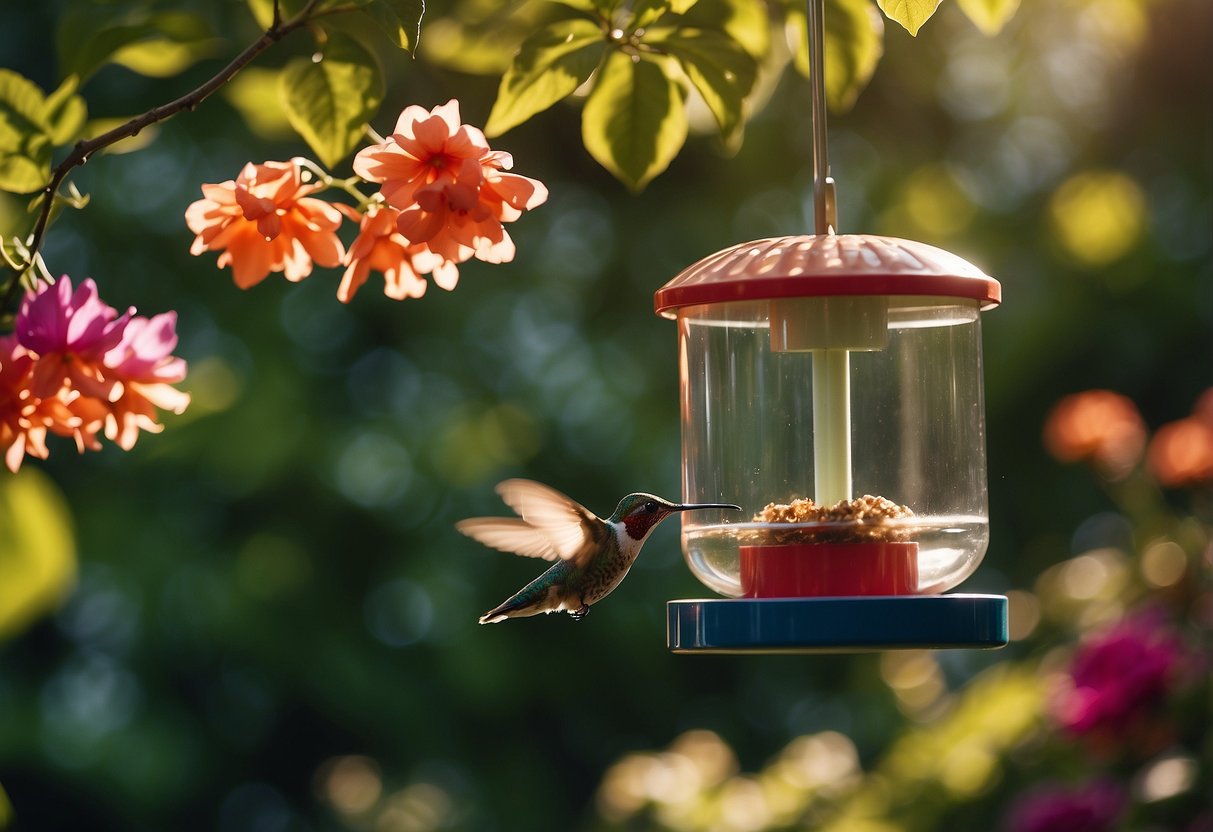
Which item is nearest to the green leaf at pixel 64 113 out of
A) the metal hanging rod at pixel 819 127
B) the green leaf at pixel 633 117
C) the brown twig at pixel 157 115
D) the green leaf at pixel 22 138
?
the green leaf at pixel 22 138

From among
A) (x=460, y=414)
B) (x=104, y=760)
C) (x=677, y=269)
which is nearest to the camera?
(x=104, y=760)

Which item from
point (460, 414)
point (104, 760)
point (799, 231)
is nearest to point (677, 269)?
point (799, 231)

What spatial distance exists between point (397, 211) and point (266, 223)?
0.53ft

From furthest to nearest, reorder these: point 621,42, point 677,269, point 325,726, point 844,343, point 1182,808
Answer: point 325,726
point 677,269
point 1182,808
point 844,343
point 621,42

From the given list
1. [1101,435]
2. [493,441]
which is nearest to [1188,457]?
[1101,435]

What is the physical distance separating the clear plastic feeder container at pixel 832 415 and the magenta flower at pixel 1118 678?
161 centimetres

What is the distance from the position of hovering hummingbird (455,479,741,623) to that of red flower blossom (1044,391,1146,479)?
8.34 feet

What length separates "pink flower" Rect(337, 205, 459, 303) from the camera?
1.62 m

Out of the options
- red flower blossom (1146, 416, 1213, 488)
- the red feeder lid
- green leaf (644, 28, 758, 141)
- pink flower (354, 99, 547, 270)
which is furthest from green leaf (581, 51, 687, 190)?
red flower blossom (1146, 416, 1213, 488)

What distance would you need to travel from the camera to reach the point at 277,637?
7.31 meters

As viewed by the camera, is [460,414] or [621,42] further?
[460,414]

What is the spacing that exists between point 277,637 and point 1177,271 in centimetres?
525

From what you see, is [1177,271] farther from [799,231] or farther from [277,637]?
[277,637]

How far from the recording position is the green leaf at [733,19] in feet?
5.96
